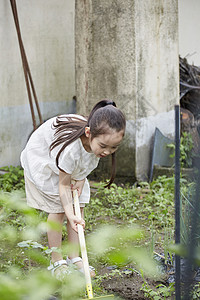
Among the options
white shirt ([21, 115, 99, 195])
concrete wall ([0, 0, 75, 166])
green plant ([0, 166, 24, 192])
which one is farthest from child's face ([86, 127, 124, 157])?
concrete wall ([0, 0, 75, 166])

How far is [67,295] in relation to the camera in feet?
5.46

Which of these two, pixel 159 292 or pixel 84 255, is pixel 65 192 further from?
pixel 159 292

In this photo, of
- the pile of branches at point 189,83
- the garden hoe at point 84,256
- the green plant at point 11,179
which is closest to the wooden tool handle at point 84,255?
the garden hoe at point 84,256

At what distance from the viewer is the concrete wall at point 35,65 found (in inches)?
213

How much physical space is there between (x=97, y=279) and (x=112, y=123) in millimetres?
954

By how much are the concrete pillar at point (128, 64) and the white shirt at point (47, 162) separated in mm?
2224

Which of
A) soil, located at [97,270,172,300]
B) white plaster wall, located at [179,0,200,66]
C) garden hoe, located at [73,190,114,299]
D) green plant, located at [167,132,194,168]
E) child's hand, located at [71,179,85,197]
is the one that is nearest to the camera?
garden hoe, located at [73,190,114,299]

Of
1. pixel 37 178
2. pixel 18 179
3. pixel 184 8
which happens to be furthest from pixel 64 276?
pixel 184 8

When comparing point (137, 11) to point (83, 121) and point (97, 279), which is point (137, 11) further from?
A: point (97, 279)

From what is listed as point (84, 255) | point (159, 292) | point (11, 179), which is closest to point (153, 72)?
point (11, 179)

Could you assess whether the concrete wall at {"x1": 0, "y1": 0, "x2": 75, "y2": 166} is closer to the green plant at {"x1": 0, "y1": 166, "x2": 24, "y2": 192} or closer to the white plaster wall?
the green plant at {"x1": 0, "y1": 166, "x2": 24, "y2": 192}

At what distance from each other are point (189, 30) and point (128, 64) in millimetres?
3248

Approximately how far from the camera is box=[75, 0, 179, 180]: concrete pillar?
4.99 metres

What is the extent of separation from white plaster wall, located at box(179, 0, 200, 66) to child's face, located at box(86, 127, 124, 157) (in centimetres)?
539
